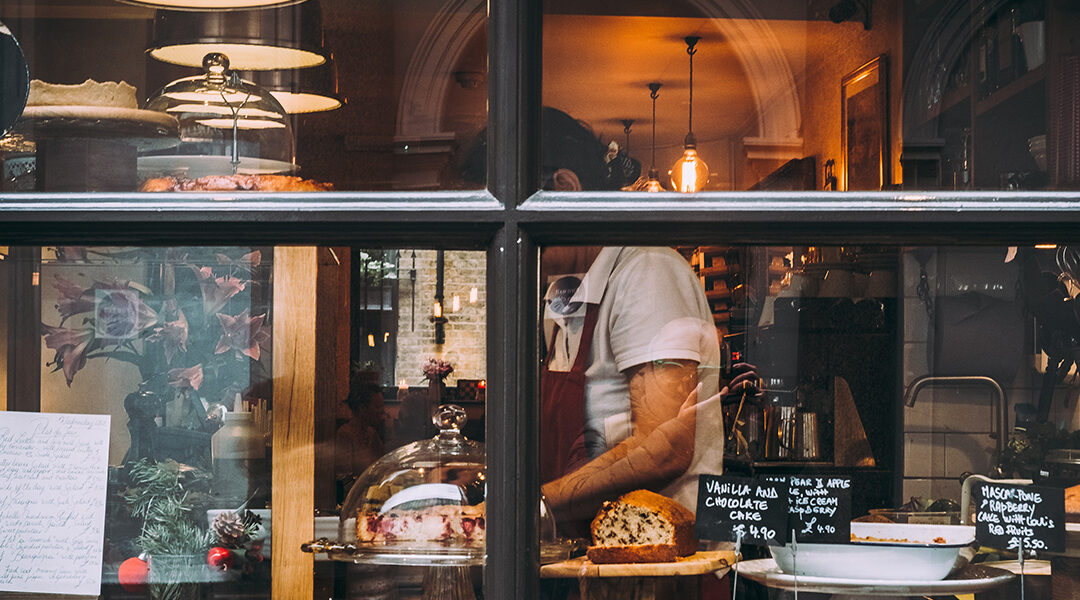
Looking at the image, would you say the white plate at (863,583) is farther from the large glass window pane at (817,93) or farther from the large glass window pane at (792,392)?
the large glass window pane at (817,93)

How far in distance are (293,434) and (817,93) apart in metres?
0.83

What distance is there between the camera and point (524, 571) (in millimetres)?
1108

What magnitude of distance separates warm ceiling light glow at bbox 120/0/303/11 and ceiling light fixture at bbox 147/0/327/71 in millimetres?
11

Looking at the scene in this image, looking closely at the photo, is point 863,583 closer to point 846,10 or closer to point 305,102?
point 846,10

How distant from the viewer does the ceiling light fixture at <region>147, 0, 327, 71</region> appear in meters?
1.37

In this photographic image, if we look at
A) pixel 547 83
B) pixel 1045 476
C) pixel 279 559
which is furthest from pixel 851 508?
pixel 279 559

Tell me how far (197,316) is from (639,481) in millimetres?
626

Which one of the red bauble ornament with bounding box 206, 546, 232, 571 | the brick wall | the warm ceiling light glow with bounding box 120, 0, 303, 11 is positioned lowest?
the red bauble ornament with bounding box 206, 546, 232, 571

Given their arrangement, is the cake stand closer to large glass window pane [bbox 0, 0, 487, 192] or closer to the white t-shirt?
the white t-shirt

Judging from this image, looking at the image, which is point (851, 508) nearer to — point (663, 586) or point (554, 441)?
point (663, 586)

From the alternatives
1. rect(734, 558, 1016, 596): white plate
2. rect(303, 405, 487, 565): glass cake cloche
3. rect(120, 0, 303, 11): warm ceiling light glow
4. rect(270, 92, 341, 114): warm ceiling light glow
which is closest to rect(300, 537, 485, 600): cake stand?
rect(303, 405, 487, 565): glass cake cloche

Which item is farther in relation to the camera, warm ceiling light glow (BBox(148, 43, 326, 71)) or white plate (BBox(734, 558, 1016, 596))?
warm ceiling light glow (BBox(148, 43, 326, 71))

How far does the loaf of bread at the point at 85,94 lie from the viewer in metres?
1.30

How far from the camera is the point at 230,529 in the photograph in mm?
1487
